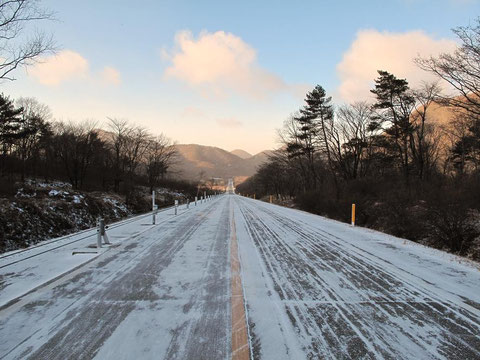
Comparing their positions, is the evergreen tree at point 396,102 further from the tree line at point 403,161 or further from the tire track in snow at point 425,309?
the tire track in snow at point 425,309

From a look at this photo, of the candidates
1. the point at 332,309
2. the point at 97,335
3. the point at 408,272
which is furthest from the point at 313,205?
the point at 97,335

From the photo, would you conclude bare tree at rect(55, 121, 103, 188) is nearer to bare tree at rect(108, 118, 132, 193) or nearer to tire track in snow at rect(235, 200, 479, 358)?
bare tree at rect(108, 118, 132, 193)

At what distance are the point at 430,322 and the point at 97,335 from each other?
400 cm

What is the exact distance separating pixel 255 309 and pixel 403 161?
109 ft

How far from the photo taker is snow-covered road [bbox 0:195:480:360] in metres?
2.85

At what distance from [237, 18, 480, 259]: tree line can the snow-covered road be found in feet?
16.4

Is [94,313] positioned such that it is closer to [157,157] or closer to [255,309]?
[255,309]

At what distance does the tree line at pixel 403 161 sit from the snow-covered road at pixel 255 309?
197 inches

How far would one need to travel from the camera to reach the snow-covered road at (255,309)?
112 inches

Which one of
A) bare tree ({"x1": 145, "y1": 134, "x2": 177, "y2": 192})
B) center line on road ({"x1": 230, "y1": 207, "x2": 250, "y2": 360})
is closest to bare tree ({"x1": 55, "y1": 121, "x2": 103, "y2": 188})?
bare tree ({"x1": 145, "y1": 134, "x2": 177, "y2": 192})

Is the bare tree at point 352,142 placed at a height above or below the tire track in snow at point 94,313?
above

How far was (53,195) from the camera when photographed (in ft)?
65.1

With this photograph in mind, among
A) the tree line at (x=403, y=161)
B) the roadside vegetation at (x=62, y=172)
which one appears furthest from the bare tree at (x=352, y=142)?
the roadside vegetation at (x=62, y=172)

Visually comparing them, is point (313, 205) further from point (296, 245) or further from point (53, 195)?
point (53, 195)
